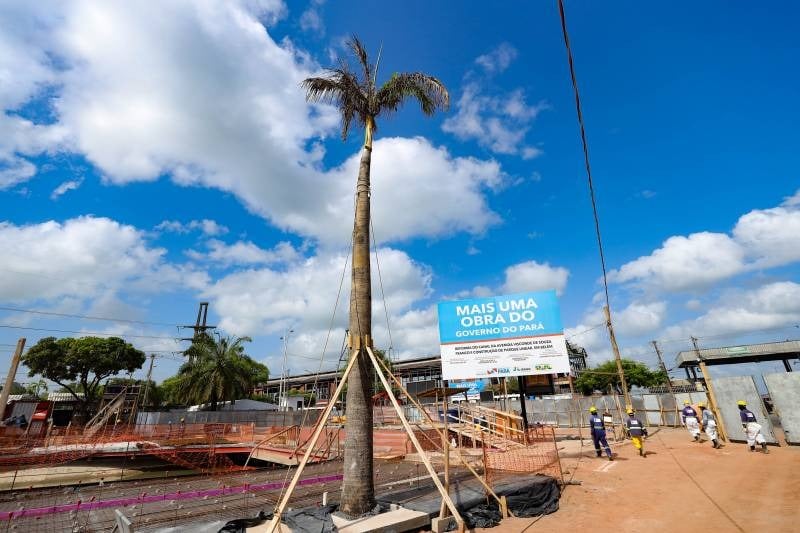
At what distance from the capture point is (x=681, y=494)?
30.8 feet

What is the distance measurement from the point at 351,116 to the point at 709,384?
19.3 metres

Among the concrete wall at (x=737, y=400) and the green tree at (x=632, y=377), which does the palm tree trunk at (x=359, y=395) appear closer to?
the concrete wall at (x=737, y=400)

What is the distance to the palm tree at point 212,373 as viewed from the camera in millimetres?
35938

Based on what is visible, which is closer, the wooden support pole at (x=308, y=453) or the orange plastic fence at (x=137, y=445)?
the wooden support pole at (x=308, y=453)

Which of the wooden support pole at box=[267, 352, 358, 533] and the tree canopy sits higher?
the tree canopy

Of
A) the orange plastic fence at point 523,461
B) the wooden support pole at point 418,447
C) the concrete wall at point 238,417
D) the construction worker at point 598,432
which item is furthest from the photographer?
the concrete wall at point 238,417

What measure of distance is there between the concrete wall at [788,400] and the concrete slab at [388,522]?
52.1 feet

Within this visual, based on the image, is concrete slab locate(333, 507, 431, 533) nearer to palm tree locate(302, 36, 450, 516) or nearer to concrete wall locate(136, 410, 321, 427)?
palm tree locate(302, 36, 450, 516)

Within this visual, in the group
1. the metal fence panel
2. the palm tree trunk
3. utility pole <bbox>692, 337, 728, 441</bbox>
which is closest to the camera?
the palm tree trunk

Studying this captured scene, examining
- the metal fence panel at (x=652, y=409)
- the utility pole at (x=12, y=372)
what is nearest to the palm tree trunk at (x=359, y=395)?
the utility pole at (x=12, y=372)

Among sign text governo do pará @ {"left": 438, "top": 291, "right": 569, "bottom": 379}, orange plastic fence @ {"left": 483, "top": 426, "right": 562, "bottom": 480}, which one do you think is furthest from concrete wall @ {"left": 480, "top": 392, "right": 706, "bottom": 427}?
sign text governo do pará @ {"left": 438, "top": 291, "right": 569, "bottom": 379}

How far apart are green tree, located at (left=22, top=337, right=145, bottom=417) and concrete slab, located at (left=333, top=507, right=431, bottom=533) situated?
171 feet

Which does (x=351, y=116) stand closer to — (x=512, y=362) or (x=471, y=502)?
(x=471, y=502)

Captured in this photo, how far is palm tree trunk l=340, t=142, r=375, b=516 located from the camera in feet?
25.5
